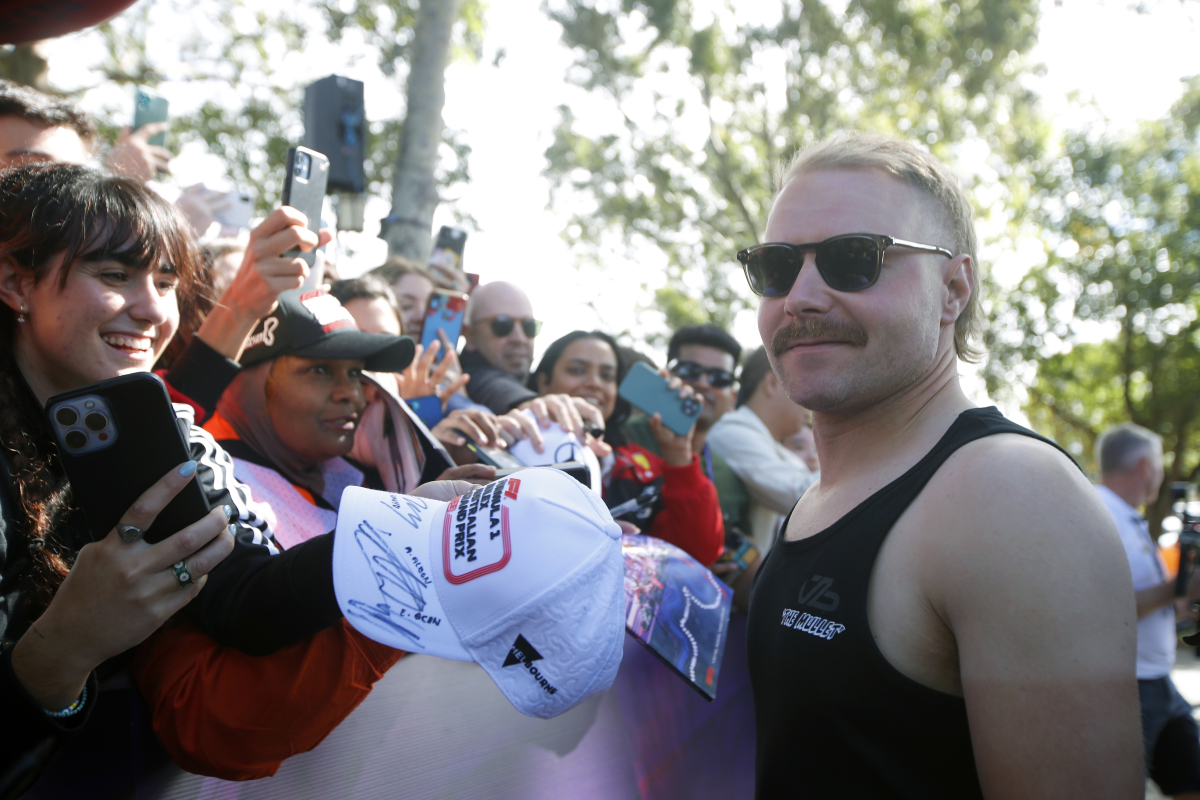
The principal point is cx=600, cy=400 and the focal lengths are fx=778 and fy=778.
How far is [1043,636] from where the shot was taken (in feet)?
3.96

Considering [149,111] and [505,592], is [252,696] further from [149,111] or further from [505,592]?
[149,111]

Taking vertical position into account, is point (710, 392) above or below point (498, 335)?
below

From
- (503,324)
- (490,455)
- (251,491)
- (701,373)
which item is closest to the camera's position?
(251,491)

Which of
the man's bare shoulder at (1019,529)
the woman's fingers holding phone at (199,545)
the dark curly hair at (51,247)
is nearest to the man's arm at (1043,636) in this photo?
the man's bare shoulder at (1019,529)

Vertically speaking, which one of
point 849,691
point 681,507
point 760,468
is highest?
point 849,691

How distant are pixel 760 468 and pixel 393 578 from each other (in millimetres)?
2878

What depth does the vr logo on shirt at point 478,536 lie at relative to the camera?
46.7 inches

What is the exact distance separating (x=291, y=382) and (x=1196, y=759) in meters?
4.50

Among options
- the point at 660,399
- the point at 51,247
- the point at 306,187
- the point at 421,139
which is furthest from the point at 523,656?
the point at 421,139

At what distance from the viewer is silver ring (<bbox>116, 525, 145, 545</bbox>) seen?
1144 millimetres

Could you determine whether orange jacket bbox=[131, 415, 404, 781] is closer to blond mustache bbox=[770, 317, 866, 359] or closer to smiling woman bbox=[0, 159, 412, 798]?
smiling woman bbox=[0, 159, 412, 798]

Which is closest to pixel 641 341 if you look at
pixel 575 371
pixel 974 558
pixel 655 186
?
pixel 655 186

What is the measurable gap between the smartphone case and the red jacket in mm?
163

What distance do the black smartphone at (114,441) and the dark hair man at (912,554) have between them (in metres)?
1.18
